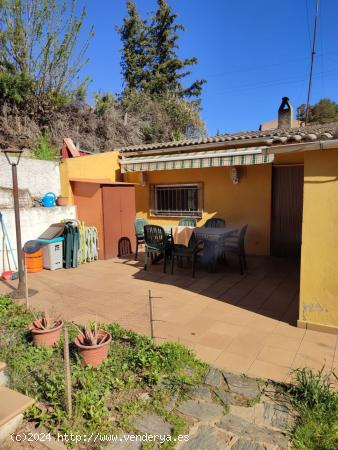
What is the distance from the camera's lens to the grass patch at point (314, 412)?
342 centimetres

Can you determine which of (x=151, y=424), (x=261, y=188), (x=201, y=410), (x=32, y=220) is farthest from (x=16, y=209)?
(x=261, y=188)

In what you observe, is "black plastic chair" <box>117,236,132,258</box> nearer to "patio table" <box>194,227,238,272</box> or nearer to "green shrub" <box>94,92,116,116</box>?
"patio table" <box>194,227,238,272</box>

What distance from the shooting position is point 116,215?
1328cm

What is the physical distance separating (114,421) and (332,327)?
448cm

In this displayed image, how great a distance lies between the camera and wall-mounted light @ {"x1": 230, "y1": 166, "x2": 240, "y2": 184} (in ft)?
43.2

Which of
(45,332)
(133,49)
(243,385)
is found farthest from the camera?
(133,49)

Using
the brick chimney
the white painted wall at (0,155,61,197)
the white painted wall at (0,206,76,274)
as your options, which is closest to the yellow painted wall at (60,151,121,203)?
the white painted wall at (0,155,61,197)

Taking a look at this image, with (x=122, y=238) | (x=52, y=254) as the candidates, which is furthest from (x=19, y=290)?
(x=122, y=238)

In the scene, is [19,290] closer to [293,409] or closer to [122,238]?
[122,238]

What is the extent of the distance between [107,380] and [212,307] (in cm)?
369

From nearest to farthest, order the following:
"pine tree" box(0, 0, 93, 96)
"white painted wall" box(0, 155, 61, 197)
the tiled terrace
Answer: the tiled terrace
"white painted wall" box(0, 155, 61, 197)
"pine tree" box(0, 0, 93, 96)

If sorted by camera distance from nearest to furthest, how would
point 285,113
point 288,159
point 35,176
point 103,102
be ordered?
point 288,159
point 35,176
point 285,113
point 103,102

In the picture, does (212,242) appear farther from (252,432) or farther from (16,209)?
(252,432)

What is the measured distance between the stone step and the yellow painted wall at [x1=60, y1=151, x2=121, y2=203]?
10.4m
